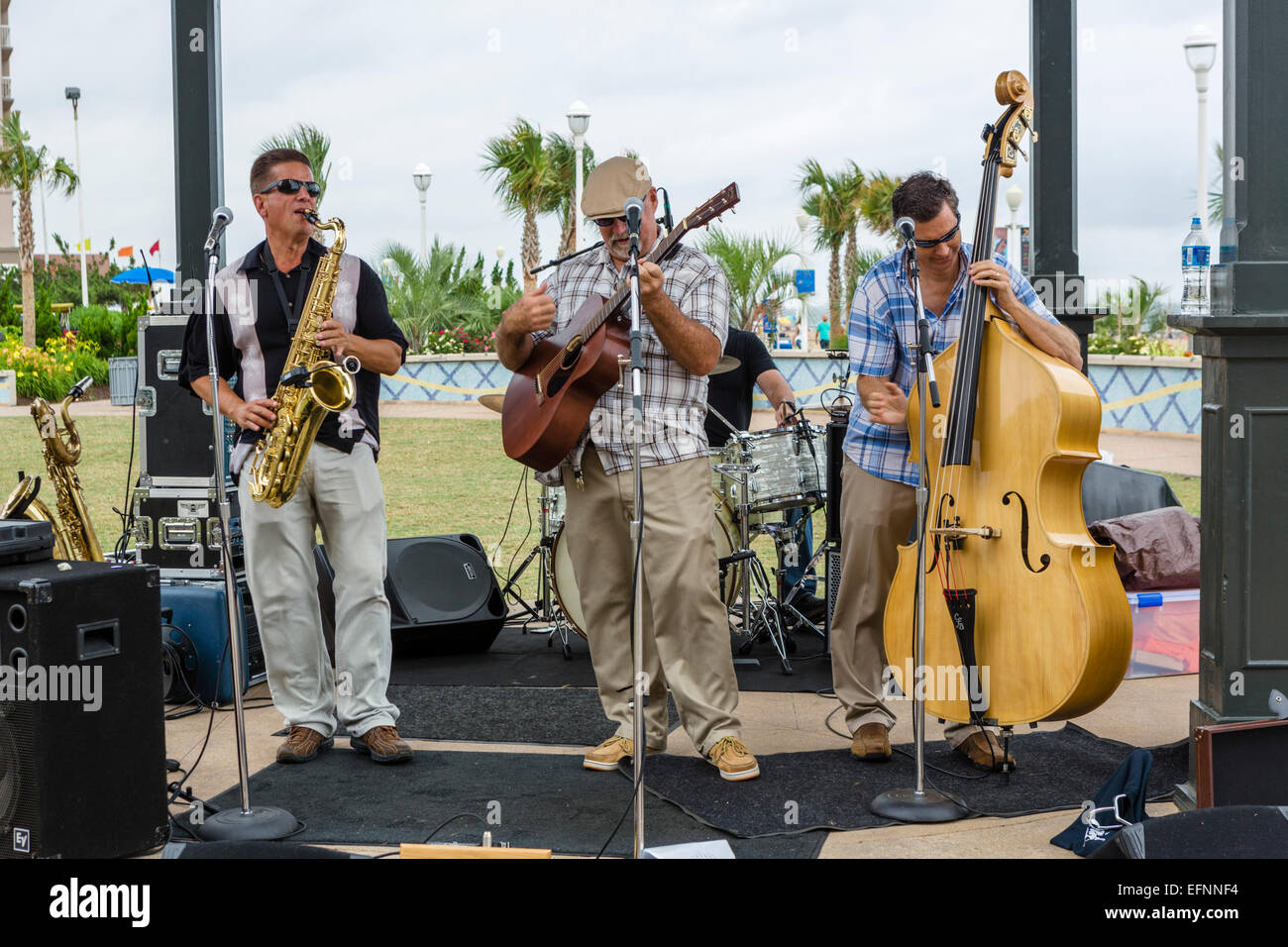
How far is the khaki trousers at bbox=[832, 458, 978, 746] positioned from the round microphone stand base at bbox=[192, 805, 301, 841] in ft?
5.90

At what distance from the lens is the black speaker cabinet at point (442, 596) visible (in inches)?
238

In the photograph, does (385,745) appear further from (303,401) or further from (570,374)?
(570,374)

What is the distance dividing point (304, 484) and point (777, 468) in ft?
7.72

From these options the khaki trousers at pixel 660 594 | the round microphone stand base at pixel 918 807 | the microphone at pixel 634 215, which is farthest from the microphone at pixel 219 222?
the round microphone stand base at pixel 918 807

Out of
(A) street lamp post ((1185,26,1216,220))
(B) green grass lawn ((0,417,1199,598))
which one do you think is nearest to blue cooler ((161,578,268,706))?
(B) green grass lawn ((0,417,1199,598))

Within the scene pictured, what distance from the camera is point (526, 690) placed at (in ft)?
17.9

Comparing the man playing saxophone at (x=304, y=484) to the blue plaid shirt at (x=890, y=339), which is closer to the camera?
the blue plaid shirt at (x=890, y=339)

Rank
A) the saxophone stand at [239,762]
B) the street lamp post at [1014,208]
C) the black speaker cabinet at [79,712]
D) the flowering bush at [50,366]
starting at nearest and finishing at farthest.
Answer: the black speaker cabinet at [79,712] → the saxophone stand at [239,762] → the flowering bush at [50,366] → the street lamp post at [1014,208]

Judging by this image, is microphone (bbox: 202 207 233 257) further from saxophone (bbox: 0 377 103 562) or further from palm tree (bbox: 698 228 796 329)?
palm tree (bbox: 698 228 796 329)

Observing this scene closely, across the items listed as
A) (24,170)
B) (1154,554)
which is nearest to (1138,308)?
(1154,554)

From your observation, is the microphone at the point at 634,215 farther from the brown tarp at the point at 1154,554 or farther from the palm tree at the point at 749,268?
the palm tree at the point at 749,268

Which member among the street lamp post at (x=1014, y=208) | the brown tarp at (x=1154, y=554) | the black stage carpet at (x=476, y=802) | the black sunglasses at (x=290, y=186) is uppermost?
the street lamp post at (x=1014, y=208)

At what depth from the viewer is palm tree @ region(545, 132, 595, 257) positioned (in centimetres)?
2180

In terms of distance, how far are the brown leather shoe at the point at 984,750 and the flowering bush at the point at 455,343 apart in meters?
19.1
